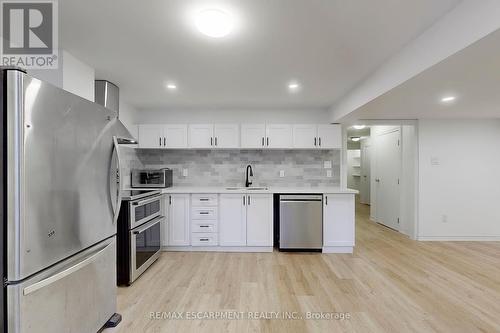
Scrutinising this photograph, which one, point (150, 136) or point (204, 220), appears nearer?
point (204, 220)

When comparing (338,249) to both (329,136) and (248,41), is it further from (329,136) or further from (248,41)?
(248,41)

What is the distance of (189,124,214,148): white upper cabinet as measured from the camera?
14.0ft

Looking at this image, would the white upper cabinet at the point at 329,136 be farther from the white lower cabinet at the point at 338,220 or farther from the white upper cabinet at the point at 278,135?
the white lower cabinet at the point at 338,220

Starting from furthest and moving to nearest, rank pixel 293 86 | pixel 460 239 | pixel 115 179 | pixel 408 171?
pixel 408 171, pixel 460 239, pixel 293 86, pixel 115 179

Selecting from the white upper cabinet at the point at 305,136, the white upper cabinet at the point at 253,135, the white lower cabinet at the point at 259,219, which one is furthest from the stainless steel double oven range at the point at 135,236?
the white upper cabinet at the point at 305,136

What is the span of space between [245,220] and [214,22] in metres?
2.84

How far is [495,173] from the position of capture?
14.7 ft

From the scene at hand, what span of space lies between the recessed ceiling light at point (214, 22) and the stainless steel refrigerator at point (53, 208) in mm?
962

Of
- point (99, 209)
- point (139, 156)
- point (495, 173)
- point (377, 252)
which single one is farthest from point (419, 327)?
point (139, 156)

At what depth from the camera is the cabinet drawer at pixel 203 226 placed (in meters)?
3.90

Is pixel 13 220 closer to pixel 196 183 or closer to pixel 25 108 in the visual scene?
pixel 25 108

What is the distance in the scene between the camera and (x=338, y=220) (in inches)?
152

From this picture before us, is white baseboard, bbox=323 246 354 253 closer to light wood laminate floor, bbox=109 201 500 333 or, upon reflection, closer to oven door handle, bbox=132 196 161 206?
light wood laminate floor, bbox=109 201 500 333

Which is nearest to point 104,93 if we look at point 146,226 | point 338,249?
point 146,226
